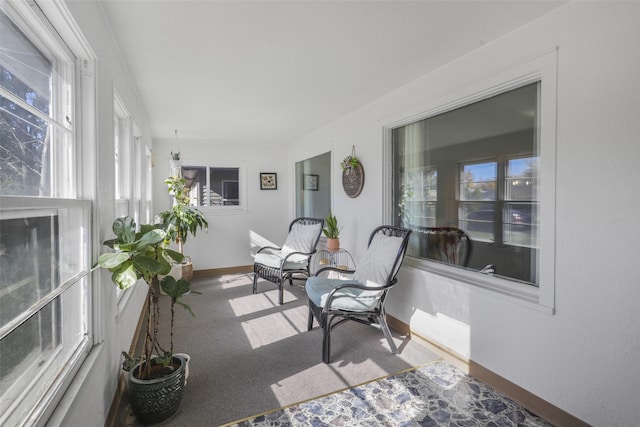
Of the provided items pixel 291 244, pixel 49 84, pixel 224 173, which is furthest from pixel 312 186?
pixel 49 84

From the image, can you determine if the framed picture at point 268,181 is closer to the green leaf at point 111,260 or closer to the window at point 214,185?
the window at point 214,185

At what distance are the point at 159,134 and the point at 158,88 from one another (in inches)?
86.4

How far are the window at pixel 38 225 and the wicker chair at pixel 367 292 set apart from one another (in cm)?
162

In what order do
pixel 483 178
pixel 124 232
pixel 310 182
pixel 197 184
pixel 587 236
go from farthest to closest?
1. pixel 197 184
2. pixel 310 182
3. pixel 483 178
4. pixel 587 236
5. pixel 124 232

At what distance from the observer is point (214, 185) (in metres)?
5.64

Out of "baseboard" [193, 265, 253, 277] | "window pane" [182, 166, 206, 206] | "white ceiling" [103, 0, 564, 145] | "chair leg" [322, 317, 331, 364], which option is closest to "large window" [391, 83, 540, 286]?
"white ceiling" [103, 0, 564, 145]

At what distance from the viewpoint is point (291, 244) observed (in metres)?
4.51

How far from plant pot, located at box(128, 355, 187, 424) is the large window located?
2213 mm

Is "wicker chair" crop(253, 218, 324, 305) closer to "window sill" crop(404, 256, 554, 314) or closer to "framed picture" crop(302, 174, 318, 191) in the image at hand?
"framed picture" crop(302, 174, 318, 191)

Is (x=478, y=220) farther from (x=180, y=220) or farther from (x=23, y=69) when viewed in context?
(x=180, y=220)

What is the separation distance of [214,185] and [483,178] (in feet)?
14.9

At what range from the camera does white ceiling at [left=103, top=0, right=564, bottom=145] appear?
1.79 meters

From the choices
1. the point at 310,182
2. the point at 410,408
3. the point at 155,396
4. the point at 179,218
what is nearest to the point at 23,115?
the point at 155,396

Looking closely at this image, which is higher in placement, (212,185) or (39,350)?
(212,185)
